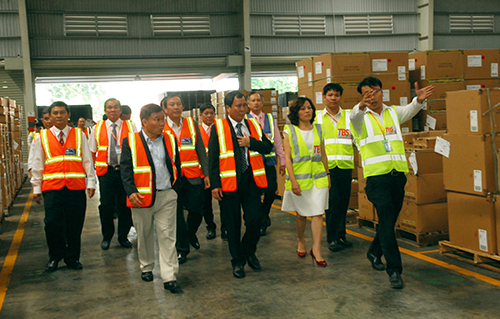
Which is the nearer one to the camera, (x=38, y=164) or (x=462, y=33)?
(x=38, y=164)

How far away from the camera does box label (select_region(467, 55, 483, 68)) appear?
751 centimetres

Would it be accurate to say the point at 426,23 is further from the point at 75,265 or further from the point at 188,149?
the point at 75,265

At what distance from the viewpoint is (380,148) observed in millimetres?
4402

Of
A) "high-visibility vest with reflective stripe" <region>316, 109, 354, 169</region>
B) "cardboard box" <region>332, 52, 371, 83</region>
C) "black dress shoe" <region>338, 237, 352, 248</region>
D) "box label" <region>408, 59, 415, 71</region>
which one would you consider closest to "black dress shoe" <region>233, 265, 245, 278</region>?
"black dress shoe" <region>338, 237, 352, 248</region>

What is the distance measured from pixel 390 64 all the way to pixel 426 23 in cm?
1309

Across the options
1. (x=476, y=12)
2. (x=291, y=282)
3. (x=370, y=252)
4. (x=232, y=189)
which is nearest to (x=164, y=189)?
(x=232, y=189)

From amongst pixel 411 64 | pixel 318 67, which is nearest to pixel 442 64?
pixel 411 64

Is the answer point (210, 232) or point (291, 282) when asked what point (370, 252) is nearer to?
point (291, 282)

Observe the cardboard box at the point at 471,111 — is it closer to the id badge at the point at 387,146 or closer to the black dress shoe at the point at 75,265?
the id badge at the point at 387,146

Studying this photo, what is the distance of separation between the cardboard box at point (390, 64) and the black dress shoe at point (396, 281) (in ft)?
12.8

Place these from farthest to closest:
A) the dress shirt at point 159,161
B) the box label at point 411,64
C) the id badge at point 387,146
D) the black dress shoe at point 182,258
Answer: the box label at point 411,64
the black dress shoe at point 182,258
the dress shirt at point 159,161
the id badge at point 387,146

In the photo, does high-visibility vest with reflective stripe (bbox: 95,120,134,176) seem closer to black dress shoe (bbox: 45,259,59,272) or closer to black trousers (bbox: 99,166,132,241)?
black trousers (bbox: 99,166,132,241)

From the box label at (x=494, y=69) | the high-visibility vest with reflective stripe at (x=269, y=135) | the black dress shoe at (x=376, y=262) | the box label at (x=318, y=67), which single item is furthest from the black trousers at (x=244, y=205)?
the box label at (x=494, y=69)

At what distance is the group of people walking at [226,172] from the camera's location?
175 inches
